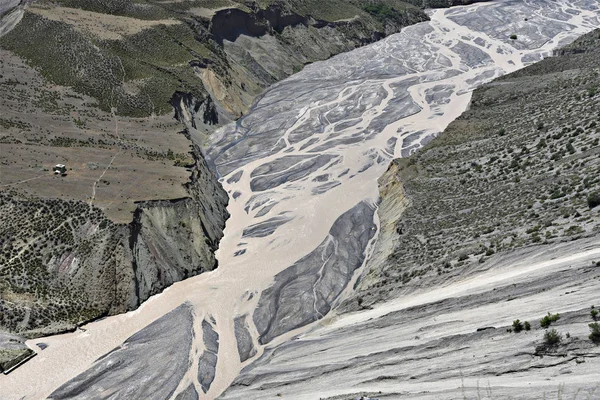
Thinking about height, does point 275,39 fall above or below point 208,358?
above

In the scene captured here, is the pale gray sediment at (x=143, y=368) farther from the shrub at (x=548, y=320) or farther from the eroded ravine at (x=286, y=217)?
the shrub at (x=548, y=320)

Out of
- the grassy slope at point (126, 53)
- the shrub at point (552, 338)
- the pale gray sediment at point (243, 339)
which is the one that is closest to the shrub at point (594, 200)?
the shrub at point (552, 338)

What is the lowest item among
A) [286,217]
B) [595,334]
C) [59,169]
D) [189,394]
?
[189,394]

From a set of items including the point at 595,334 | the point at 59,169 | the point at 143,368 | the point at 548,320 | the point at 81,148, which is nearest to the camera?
the point at 595,334

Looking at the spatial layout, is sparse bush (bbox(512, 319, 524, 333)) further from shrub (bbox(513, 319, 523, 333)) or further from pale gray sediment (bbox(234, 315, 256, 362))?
pale gray sediment (bbox(234, 315, 256, 362))

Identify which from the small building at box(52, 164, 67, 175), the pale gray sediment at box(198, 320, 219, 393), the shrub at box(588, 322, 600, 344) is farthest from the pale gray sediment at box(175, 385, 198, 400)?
the small building at box(52, 164, 67, 175)

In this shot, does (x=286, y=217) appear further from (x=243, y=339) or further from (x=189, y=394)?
(x=189, y=394)

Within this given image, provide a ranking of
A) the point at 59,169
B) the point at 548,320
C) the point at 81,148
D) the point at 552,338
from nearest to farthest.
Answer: the point at 552,338
the point at 548,320
the point at 59,169
the point at 81,148

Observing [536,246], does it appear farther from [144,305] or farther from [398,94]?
[398,94]

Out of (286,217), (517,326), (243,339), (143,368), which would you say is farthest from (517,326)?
(286,217)
